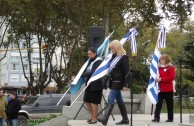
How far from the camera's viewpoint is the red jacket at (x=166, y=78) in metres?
10.6

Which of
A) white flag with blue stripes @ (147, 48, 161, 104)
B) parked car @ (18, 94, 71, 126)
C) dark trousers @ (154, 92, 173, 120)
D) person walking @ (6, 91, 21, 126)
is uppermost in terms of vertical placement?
white flag with blue stripes @ (147, 48, 161, 104)

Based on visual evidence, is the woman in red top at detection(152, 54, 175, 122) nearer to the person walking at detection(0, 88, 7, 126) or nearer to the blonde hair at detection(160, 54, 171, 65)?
the blonde hair at detection(160, 54, 171, 65)

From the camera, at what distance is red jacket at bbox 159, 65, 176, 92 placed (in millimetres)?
10633

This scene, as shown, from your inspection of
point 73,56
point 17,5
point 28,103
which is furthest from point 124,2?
point 73,56

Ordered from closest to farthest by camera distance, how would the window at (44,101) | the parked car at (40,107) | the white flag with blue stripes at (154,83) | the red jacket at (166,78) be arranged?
the red jacket at (166,78), the white flag with blue stripes at (154,83), the parked car at (40,107), the window at (44,101)

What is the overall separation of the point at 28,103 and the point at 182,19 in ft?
35.1

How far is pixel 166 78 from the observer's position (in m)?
10.6

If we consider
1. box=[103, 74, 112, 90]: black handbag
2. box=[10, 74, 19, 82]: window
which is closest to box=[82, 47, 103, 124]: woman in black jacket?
box=[103, 74, 112, 90]: black handbag

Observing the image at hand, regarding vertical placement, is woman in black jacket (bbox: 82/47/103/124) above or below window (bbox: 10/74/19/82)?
above

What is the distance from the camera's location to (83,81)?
11.4 metres

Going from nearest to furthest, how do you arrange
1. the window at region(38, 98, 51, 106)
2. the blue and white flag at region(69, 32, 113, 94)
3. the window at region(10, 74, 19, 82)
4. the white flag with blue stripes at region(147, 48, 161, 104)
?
the white flag with blue stripes at region(147, 48, 161, 104) < the blue and white flag at region(69, 32, 113, 94) < the window at region(38, 98, 51, 106) < the window at region(10, 74, 19, 82)

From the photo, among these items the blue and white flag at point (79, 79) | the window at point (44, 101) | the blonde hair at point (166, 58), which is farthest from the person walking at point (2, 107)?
the window at point (44, 101)

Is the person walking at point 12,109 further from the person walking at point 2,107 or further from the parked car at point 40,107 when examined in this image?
the parked car at point 40,107

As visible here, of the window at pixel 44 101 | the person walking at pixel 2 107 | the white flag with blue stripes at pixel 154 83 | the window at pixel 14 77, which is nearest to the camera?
the white flag with blue stripes at pixel 154 83
